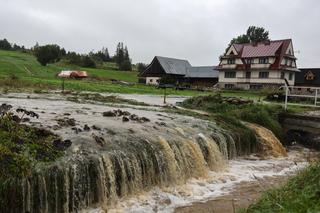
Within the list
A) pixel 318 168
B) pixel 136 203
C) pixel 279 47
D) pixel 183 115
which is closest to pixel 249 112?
pixel 183 115

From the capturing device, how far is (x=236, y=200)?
11492 millimetres

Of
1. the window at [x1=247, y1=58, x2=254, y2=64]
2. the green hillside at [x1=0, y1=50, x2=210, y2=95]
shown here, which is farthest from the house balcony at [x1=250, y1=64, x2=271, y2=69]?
the green hillside at [x1=0, y1=50, x2=210, y2=95]

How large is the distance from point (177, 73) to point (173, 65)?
2.13 meters

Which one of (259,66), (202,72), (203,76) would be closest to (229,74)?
(203,76)

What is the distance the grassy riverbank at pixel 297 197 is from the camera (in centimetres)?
606

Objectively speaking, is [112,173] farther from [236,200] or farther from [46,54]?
[46,54]

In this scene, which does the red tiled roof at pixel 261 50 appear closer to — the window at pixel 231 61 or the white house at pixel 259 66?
the white house at pixel 259 66

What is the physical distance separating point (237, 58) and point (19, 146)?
6105 centimetres

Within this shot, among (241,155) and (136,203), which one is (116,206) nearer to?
(136,203)

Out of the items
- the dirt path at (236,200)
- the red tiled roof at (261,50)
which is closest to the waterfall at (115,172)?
the dirt path at (236,200)

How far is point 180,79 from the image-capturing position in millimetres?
74562

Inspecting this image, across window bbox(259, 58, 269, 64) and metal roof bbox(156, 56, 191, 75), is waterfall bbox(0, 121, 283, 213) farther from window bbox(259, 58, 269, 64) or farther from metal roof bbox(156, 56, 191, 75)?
metal roof bbox(156, 56, 191, 75)

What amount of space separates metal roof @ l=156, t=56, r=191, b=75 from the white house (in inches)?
320

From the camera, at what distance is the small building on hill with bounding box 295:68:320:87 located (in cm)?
6462
